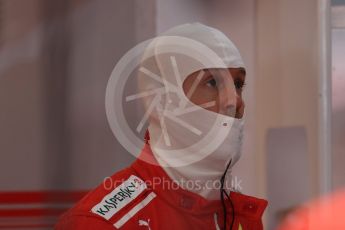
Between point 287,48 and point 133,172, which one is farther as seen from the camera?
point 287,48

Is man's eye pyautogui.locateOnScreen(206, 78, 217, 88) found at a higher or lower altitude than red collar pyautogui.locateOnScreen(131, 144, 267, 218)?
higher

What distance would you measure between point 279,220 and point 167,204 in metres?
0.48

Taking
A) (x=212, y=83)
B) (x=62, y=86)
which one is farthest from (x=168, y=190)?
(x=62, y=86)

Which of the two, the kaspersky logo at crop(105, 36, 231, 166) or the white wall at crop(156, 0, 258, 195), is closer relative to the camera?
the kaspersky logo at crop(105, 36, 231, 166)

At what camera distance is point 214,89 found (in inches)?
63.8

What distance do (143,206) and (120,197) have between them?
0.06 metres

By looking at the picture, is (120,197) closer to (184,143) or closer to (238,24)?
(184,143)

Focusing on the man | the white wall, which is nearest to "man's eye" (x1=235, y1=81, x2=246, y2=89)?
the man

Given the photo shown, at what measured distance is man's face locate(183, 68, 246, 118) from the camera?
1623mm

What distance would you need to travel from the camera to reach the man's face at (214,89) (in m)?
1.62

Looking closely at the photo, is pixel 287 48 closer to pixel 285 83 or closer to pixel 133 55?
pixel 285 83

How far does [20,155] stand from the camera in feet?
5.84

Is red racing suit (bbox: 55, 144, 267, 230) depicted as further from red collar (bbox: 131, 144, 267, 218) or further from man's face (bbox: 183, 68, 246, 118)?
man's face (bbox: 183, 68, 246, 118)

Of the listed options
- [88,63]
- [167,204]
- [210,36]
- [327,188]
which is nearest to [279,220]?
[327,188]
